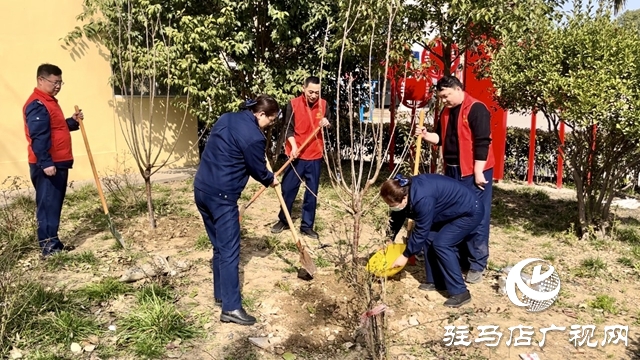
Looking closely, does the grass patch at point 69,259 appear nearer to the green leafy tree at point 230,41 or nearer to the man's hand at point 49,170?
the man's hand at point 49,170

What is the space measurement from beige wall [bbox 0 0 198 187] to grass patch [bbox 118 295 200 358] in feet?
11.8

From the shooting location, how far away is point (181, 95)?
8.73 meters

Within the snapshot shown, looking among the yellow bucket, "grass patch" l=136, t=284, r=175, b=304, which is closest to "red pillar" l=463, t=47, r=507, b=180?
the yellow bucket

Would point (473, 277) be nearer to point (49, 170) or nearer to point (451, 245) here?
point (451, 245)

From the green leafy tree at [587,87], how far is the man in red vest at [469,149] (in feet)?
3.24

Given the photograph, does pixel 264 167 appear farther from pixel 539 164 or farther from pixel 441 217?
pixel 539 164

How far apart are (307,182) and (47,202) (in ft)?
8.23

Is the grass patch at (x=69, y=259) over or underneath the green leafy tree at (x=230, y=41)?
underneath

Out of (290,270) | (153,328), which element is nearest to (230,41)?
(290,270)

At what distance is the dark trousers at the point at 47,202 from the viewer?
4.65 m

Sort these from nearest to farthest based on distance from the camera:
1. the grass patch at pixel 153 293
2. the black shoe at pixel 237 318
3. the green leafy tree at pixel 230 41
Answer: the black shoe at pixel 237 318 < the grass patch at pixel 153 293 < the green leafy tree at pixel 230 41

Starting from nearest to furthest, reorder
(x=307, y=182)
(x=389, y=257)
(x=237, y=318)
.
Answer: (x=237, y=318), (x=389, y=257), (x=307, y=182)

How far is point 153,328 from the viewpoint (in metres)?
3.41

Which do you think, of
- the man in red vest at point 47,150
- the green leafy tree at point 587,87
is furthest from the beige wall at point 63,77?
the green leafy tree at point 587,87
